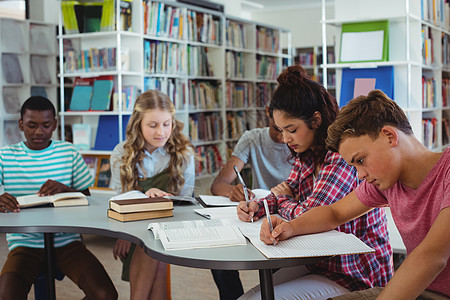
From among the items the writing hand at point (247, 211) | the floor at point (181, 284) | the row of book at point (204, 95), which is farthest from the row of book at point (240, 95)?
the writing hand at point (247, 211)

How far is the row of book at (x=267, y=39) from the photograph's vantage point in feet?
22.9

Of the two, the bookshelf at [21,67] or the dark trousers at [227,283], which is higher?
the bookshelf at [21,67]

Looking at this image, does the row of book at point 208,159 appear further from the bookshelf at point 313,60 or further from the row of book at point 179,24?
the bookshelf at point 313,60

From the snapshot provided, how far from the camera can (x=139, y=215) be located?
2.19 m

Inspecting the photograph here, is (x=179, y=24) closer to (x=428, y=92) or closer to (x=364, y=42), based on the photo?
(x=364, y=42)

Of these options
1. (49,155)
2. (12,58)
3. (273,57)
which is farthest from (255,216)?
(273,57)

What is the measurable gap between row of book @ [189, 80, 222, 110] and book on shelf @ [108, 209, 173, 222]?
3.44 meters

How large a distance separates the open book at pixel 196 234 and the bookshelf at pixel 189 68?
5.81 ft

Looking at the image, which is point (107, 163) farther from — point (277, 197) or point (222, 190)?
point (277, 197)

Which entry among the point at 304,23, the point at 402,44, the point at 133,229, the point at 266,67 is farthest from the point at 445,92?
the point at 304,23

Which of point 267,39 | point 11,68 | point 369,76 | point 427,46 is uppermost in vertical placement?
point 267,39

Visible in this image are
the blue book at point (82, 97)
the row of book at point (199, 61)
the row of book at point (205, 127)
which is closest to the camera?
the blue book at point (82, 97)

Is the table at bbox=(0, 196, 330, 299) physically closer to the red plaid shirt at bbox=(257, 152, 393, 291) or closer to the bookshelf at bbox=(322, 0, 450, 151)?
the red plaid shirt at bbox=(257, 152, 393, 291)

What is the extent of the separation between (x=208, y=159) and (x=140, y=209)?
12.0 feet
